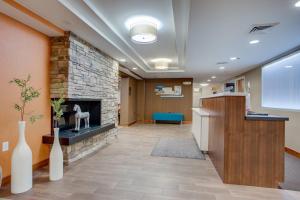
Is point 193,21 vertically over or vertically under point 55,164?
over

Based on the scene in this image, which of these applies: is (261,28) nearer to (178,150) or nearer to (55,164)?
(178,150)

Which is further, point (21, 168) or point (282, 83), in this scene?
point (282, 83)

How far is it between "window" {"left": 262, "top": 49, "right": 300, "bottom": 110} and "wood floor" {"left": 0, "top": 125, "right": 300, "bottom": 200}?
8.56ft

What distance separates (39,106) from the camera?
296cm

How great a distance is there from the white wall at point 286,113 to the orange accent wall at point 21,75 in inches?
206

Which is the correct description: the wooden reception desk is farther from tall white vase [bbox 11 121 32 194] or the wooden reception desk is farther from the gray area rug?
tall white vase [bbox 11 121 32 194]

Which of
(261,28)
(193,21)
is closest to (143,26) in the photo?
(193,21)

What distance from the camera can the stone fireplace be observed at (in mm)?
3129

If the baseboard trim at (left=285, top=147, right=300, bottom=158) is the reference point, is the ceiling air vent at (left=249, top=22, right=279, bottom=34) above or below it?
above

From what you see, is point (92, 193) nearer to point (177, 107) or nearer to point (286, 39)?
point (286, 39)

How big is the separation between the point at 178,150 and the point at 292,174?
210cm

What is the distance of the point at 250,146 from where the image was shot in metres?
2.43

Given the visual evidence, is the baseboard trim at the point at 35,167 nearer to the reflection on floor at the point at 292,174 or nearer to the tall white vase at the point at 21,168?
the tall white vase at the point at 21,168

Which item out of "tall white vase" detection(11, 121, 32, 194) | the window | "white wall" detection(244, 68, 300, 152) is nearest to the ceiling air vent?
the window
